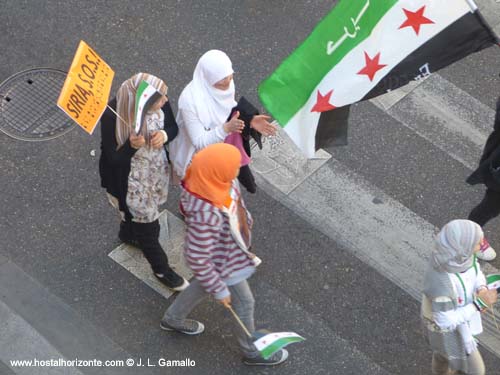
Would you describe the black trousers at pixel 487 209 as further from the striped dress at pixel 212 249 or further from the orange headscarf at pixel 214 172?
the orange headscarf at pixel 214 172

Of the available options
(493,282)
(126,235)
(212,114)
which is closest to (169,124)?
(212,114)

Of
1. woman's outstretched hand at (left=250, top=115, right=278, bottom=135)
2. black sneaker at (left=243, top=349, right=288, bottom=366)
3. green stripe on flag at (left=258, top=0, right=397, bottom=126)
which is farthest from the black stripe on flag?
black sneaker at (left=243, top=349, right=288, bottom=366)

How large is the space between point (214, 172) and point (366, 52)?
44.6 inches

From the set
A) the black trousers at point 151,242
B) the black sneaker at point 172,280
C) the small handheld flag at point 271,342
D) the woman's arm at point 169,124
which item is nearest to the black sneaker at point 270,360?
the small handheld flag at point 271,342

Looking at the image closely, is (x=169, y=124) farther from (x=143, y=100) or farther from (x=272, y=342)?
(x=272, y=342)

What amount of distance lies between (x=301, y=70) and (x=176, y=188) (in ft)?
6.37

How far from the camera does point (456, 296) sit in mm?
3961

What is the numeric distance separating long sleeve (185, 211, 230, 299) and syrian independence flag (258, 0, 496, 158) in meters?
0.84

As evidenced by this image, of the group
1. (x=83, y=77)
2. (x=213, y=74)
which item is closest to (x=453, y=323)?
(x=213, y=74)

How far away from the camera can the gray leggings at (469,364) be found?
423 cm

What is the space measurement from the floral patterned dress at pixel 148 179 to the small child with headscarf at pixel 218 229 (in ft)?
1.33

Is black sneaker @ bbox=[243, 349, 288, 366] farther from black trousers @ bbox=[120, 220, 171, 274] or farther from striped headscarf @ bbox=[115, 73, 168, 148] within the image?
striped headscarf @ bbox=[115, 73, 168, 148]

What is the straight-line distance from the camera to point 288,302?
207 inches

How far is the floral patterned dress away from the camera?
4430 mm
